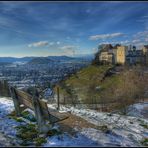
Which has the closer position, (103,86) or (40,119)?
(40,119)

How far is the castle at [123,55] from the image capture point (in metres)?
95.3

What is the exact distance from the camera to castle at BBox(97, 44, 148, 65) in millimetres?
95312

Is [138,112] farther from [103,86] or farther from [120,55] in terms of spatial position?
[120,55]

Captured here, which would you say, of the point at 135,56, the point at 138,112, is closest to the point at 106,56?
the point at 135,56

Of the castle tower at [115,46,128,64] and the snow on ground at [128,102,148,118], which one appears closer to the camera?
the snow on ground at [128,102,148,118]

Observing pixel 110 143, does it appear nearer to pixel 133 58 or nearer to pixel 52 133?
pixel 52 133

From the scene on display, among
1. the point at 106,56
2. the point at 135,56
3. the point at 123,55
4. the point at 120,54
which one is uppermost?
the point at 120,54

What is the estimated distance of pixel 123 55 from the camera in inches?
3782

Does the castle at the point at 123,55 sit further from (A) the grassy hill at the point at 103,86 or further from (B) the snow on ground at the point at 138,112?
(B) the snow on ground at the point at 138,112

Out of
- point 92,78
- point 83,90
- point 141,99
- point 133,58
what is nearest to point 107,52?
point 133,58

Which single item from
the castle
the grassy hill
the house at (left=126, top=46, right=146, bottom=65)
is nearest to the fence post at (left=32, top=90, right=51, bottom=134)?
the grassy hill

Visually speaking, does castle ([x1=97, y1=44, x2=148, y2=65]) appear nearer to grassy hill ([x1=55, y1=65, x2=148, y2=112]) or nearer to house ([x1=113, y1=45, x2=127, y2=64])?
house ([x1=113, y1=45, x2=127, y2=64])

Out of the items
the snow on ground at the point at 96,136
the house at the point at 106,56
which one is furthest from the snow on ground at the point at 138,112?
the house at the point at 106,56

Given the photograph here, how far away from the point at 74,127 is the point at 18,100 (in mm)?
2527
